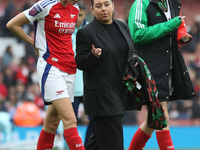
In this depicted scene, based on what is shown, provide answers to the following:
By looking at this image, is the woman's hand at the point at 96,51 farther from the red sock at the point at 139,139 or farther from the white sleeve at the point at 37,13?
the red sock at the point at 139,139

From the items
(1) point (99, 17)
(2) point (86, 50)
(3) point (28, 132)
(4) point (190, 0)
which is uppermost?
(4) point (190, 0)

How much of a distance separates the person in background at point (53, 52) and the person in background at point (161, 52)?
2.49 feet

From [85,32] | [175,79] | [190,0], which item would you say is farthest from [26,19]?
[190,0]

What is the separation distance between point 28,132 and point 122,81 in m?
4.88

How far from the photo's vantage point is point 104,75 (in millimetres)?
3750

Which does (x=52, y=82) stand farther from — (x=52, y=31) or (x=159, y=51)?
(x=159, y=51)

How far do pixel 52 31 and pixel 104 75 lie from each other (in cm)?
82

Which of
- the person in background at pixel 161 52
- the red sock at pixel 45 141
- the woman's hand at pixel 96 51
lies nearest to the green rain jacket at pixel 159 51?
the person in background at pixel 161 52

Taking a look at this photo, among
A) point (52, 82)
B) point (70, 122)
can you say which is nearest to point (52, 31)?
point (52, 82)

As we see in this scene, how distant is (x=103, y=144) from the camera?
3.73m

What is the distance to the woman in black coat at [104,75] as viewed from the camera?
371 centimetres

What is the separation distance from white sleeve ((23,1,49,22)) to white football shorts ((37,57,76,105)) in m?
0.44

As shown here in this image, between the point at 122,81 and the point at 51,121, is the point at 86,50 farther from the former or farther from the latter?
the point at 51,121

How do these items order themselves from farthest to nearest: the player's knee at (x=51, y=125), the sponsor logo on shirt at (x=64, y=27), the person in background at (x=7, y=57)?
the person in background at (x=7, y=57) → the player's knee at (x=51, y=125) → the sponsor logo on shirt at (x=64, y=27)
